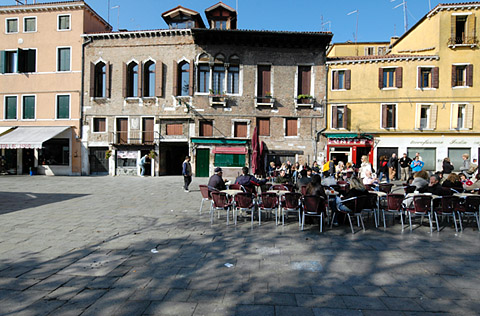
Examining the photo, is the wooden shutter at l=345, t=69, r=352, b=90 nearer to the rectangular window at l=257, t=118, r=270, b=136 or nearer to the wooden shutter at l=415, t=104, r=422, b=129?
the wooden shutter at l=415, t=104, r=422, b=129

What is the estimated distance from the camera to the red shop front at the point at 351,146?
19641 millimetres

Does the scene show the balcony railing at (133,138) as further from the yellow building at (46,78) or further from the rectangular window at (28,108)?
the rectangular window at (28,108)

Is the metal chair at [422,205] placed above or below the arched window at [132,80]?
below

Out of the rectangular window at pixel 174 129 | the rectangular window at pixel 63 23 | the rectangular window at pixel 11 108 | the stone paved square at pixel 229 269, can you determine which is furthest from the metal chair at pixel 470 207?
the rectangular window at pixel 11 108

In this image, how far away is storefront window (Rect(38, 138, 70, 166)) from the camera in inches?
836

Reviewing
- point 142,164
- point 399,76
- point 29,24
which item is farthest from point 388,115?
point 29,24

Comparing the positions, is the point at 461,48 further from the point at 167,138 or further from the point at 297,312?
the point at 297,312

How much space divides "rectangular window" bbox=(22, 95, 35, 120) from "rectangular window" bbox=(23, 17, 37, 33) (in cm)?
540

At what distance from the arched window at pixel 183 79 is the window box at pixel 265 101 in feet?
18.0

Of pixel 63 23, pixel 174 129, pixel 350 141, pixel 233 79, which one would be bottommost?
pixel 350 141

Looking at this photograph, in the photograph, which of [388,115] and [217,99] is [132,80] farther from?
[388,115]

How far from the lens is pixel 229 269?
3.83m

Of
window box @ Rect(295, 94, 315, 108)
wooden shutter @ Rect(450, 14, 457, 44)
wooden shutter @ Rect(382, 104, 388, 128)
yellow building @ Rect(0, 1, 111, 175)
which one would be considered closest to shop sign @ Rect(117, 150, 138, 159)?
yellow building @ Rect(0, 1, 111, 175)

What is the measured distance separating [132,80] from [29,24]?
9.64 m
